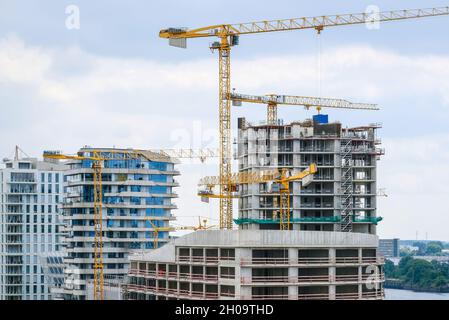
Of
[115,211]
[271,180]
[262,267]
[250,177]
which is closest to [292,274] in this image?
[262,267]

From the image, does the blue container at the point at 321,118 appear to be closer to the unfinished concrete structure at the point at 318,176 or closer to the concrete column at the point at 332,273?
the unfinished concrete structure at the point at 318,176

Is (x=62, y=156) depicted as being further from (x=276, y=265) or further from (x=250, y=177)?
(x=276, y=265)

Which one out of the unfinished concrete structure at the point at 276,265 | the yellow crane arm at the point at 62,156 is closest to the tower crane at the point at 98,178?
the yellow crane arm at the point at 62,156

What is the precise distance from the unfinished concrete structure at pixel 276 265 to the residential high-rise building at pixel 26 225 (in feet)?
326

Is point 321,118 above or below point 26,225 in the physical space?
above

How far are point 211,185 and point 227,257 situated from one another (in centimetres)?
6880

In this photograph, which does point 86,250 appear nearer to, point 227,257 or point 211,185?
point 211,185

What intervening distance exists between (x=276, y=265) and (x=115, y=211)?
73546 mm

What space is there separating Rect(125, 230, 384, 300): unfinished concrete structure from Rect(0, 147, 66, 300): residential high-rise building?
9926 centimetres

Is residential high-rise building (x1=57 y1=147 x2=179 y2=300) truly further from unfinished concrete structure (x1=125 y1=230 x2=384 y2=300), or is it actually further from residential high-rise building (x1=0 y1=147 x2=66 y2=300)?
unfinished concrete structure (x1=125 y1=230 x2=384 y2=300)

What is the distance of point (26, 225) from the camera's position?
572ft

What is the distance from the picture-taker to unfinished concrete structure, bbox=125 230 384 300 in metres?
69.9

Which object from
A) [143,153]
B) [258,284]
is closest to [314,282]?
[258,284]
